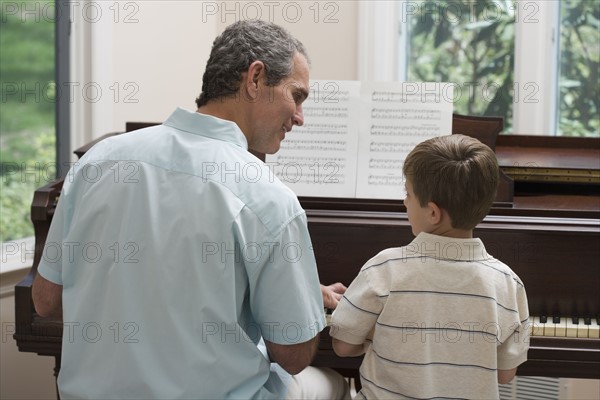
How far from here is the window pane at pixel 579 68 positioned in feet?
15.3

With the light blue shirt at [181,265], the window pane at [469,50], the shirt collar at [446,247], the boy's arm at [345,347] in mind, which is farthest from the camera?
the window pane at [469,50]

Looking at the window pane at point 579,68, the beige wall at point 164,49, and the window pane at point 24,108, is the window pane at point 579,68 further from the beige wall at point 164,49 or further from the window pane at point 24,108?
the window pane at point 24,108

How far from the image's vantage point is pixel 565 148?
3.10 metres

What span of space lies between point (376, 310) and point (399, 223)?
657 millimetres

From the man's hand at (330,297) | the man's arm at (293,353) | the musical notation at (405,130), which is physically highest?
the musical notation at (405,130)

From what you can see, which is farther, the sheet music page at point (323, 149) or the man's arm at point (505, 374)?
the sheet music page at point (323, 149)

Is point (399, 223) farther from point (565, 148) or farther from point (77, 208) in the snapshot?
point (77, 208)

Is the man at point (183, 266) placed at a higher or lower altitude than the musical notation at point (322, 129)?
lower

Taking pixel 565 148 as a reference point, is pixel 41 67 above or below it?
above

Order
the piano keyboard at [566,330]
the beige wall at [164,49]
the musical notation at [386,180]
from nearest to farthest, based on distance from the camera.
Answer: the piano keyboard at [566,330] < the musical notation at [386,180] < the beige wall at [164,49]

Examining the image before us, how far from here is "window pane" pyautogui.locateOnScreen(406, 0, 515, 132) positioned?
4855 mm

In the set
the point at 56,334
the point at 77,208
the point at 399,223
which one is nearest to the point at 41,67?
the point at 56,334

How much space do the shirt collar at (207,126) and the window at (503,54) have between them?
122 inches

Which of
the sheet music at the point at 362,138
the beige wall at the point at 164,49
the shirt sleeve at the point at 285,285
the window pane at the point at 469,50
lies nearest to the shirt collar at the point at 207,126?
the shirt sleeve at the point at 285,285
